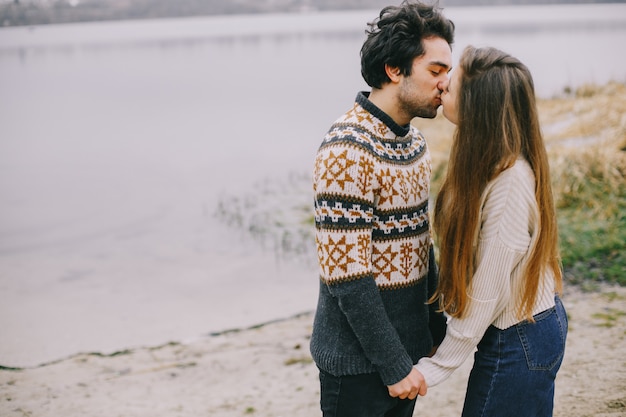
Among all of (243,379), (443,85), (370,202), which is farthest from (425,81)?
(243,379)

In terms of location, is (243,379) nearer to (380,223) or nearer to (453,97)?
(380,223)

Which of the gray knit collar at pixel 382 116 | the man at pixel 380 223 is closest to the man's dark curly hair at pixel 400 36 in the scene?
the man at pixel 380 223

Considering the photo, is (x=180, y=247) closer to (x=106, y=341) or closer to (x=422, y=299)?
(x=106, y=341)

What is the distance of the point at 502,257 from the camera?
6.48 feet

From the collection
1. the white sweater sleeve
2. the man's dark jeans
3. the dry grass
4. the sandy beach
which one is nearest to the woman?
the white sweater sleeve

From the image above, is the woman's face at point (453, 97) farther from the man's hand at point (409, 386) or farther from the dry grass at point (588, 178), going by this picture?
the dry grass at point (588, 178)

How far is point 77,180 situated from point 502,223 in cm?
1390

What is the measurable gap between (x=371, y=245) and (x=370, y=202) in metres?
0.17

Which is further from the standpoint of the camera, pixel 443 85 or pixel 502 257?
pixel 443 85

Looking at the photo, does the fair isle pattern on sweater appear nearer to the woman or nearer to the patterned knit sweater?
the patterned knit sweater

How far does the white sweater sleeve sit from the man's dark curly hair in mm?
Answer: 551

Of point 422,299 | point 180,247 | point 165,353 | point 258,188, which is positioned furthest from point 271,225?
point 422,299

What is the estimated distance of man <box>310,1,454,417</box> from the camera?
201 centimetres

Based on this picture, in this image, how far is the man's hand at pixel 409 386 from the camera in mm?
2104
